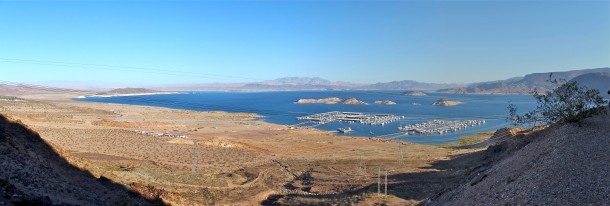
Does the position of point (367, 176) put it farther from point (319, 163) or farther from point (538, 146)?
point (538, 146)

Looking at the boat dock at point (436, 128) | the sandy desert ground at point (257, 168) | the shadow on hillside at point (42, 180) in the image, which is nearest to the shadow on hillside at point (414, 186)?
the sandy desert ground at point (257, 168)

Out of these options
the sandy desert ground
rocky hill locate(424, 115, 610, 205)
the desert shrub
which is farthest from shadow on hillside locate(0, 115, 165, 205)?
the desert shrub

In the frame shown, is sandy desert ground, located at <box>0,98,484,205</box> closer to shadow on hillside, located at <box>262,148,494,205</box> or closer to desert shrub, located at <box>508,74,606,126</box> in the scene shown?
shadow on hillside, located at <box>262,148,494,205</box>

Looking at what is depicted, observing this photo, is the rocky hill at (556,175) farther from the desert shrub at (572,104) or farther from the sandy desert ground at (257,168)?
the sandy desert ground at (257,168)

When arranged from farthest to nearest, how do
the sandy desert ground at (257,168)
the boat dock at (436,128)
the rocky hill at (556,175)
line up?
1. the boat dock at (436,128)
2. the sandy desert ground at (257,168)
3. the rocky hill at (556,175)

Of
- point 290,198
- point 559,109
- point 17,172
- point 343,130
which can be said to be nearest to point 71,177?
point 17,172
